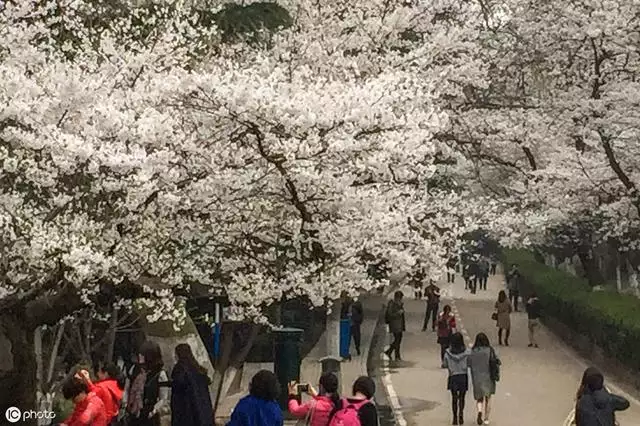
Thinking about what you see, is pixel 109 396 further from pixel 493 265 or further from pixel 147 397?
pixel 493 265

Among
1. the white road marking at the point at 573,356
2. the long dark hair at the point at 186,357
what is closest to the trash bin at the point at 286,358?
the white road marking at the point at 573,356

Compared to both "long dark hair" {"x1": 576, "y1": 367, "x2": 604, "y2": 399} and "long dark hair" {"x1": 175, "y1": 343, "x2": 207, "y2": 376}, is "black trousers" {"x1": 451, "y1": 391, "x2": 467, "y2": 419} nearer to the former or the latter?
"long dark hair" {"x1": 576, "y1": 367, "x2": 604, "y2": 399}

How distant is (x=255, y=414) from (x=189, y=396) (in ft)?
3.30

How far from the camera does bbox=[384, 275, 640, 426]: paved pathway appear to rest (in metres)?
16.2

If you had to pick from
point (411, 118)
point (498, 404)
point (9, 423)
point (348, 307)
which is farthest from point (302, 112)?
point (348, 307)

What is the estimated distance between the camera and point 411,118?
11.2 meters

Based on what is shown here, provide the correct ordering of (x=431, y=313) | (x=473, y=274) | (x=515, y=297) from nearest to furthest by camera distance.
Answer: (x=431, y=313) → (x=515, y=297) → (x=473, y=274)

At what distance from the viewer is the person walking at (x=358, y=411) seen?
7489 mm

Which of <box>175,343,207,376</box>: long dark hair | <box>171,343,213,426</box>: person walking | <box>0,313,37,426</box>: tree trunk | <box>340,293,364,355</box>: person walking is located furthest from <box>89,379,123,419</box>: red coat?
<box>340,293,364,355</box>: person walking

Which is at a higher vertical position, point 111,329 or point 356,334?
point 111,329

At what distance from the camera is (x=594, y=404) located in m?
8.45

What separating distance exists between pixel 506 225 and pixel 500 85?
11.7 ft

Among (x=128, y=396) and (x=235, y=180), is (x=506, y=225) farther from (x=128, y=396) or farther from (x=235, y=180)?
(x=128, y=396)

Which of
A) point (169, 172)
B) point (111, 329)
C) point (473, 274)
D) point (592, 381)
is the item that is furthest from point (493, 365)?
point (473, 274)
